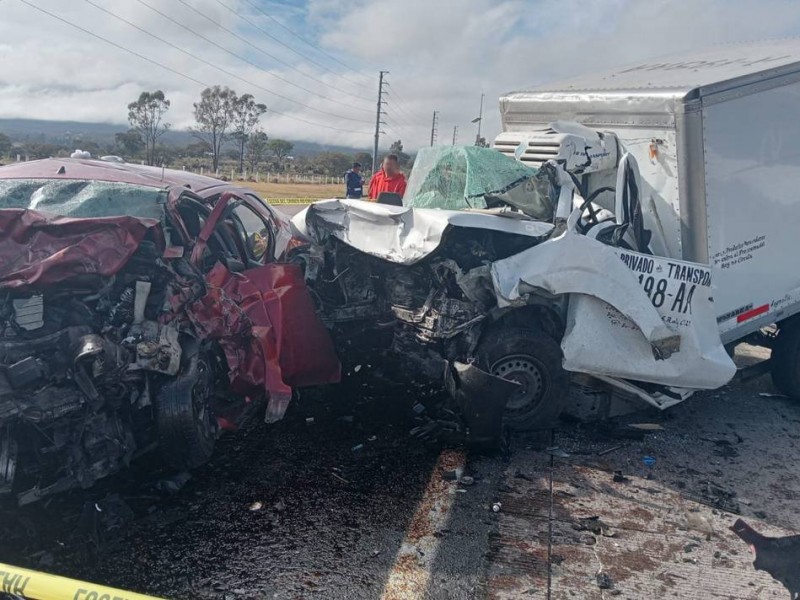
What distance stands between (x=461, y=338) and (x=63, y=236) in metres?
2.78

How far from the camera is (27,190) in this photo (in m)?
4.54

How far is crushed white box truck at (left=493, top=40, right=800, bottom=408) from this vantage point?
499 centimetres

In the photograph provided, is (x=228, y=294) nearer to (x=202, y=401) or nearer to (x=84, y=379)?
(x=202, y=401)

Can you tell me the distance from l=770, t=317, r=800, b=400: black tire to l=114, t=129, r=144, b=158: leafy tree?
5761 centimetres

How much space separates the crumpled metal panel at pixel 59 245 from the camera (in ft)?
12.2

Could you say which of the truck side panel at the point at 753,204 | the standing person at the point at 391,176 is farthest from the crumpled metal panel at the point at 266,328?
the standing person at the point at 391,176

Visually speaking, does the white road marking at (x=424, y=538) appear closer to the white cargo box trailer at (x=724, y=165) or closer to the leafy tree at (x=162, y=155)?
the white cargo box trailer at (x=724, y=165)

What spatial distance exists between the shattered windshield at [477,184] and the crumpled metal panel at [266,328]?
1548 millimetres

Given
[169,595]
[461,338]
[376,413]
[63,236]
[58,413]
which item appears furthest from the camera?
[376,413]

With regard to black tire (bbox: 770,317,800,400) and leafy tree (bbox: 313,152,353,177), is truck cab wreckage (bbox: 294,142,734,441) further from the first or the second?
leafy tree (bbox: 313,152,353,177)

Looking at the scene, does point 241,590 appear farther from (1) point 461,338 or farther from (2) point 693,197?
(2) point 693,197

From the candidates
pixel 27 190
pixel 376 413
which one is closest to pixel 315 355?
pixel 376 413

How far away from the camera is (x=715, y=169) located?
5.02 metres

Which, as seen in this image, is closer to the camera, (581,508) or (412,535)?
(412,535)
